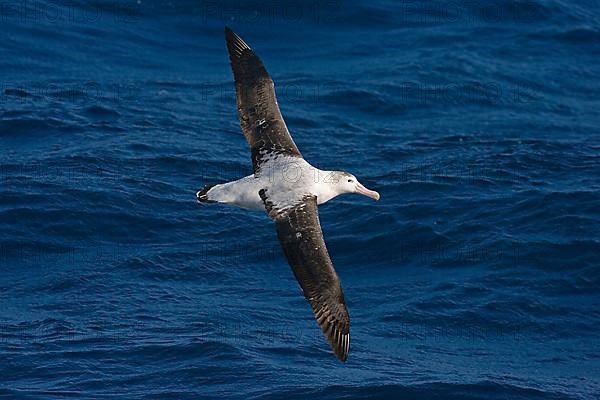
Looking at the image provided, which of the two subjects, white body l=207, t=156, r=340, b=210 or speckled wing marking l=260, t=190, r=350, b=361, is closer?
speckled wing marking l=260, t=190, r=350, b=361

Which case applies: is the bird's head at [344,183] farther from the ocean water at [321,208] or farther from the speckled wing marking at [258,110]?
the ocean water at [321,208]

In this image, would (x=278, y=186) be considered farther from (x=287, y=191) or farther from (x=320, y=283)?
(x=320, y=283)

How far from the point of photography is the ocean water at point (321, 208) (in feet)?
51.3

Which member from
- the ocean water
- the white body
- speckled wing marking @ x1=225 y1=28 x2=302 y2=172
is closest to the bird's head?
the white body

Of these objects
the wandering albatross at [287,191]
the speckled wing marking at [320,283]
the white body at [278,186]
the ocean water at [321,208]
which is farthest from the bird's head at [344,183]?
the ocean water at [321,208]

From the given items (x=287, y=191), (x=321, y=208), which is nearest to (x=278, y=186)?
(x=287, y=191)

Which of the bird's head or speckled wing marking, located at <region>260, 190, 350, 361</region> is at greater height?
the bird's head

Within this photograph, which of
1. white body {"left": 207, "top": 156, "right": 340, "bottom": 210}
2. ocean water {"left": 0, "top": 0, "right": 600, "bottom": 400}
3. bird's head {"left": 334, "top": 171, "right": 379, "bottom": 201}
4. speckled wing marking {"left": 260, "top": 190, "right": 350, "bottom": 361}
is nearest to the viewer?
speckled wing marking {"left": 260, "top": 190, "right": 350, "bottom": 361}

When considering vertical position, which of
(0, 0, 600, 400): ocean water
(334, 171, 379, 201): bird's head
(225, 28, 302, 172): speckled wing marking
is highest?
(225, 28, 302, 172): speckled wing marking

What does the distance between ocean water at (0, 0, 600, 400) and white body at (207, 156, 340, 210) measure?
2.50 metres

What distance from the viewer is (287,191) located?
13625 mm

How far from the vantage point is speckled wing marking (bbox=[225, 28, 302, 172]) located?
1430cm

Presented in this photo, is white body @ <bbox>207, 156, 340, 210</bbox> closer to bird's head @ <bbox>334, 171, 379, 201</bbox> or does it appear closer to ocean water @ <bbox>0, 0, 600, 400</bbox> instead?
bird's head @ <bbox>334, 171, 379, 201</bbox>

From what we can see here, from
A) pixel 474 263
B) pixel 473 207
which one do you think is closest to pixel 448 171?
pixel 473 207
